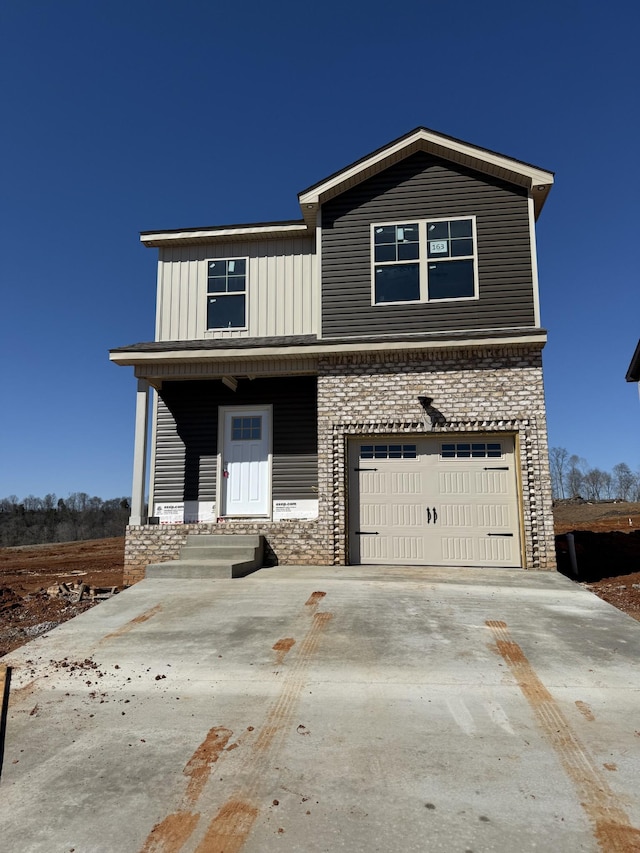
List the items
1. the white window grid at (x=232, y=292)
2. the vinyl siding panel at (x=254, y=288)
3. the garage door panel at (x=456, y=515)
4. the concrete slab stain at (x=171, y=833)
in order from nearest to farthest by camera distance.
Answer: the concrete slab stain at (x=171, y=833), the garage door panel at (x=456, y=515), the vinyl siding panel at (x=254, y=288), the white window grid at (x=232, y=292)

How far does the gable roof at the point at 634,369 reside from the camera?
8.20 metres

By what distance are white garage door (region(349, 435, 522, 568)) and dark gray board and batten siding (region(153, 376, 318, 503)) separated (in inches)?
59.0

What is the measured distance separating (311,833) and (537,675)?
2.75 meters

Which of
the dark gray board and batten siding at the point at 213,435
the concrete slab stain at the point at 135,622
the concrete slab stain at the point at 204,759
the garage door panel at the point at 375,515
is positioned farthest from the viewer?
the dark gray board and batten siding at the point at 213,435

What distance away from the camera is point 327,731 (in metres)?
3.54

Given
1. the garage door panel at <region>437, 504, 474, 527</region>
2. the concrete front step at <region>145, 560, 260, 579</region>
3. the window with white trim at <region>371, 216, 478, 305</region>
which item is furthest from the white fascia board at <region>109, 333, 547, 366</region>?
the concrete front step at <region>145, 560, 260, 579</region>

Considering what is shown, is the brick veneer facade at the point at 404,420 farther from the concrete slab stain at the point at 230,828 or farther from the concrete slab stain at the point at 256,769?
the concrete slab stain at the point at 230,828

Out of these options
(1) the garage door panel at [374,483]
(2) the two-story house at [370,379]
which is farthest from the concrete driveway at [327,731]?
(1) the garage door panel at [374,483]

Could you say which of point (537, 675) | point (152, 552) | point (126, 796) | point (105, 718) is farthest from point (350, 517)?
point (126, 796)

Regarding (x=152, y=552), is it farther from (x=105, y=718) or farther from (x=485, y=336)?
(x=485, y=336)

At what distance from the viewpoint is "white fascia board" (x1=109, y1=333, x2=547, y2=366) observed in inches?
370

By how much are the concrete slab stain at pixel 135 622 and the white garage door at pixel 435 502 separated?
4220 millimetres

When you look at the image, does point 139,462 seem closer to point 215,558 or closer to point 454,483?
point 215,558

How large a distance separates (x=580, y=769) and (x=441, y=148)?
34.7ft
